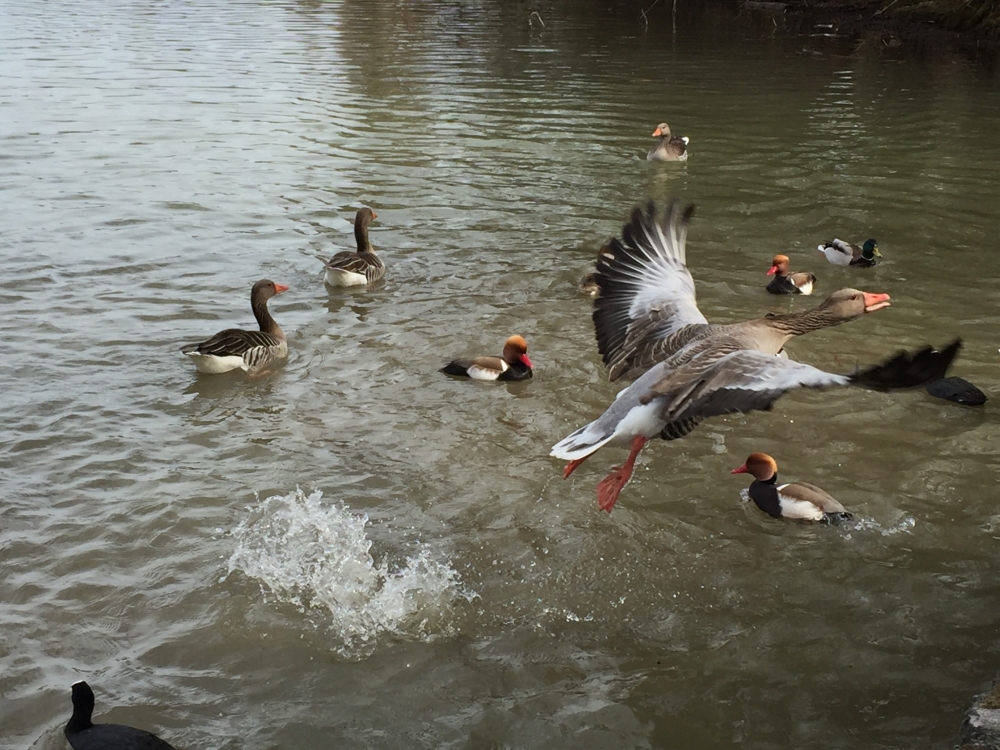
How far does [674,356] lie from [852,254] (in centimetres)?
627

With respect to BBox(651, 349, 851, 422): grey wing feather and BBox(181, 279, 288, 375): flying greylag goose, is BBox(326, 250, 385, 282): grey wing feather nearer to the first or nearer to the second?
BBox(181, 279, 288, 375): flying greylag goose

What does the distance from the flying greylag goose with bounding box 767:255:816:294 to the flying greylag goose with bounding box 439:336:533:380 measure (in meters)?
3.38

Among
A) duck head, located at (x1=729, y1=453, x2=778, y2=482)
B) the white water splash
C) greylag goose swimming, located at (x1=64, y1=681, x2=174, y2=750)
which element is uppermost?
duck head, located at (x1=729, y1=453, x2=778, y2=482)

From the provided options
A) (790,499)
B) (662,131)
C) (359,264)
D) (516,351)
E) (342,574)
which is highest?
(662,131)

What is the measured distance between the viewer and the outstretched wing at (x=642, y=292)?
722 centimetres

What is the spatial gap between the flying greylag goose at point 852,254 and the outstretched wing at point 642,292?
4.91m

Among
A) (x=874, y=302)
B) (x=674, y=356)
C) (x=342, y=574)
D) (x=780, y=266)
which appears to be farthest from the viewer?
(x=780, y=266)

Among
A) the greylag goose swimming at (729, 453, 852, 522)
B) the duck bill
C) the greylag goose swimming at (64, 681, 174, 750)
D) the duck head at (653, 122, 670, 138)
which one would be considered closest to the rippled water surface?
the greylag goose swimming at (729, 453, 852, 522)

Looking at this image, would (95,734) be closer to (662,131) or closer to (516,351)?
(516,351)

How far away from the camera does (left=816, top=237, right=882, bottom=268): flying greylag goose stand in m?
11.7

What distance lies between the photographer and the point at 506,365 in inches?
352

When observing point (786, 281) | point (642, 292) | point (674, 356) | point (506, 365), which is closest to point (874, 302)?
point (642, 292)

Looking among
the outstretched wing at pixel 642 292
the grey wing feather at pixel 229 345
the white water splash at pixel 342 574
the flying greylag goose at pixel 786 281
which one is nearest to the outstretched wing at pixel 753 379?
the outstretched wing at pixel 642 292

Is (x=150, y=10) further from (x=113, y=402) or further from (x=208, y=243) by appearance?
(x=113, y=402)
